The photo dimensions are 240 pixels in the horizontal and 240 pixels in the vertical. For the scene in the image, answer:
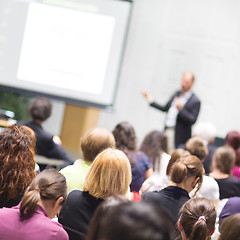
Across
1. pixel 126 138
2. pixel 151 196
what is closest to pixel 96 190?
pixel 151 196

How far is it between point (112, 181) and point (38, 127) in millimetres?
1738

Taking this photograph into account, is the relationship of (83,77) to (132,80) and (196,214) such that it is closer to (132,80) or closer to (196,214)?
(132,80)

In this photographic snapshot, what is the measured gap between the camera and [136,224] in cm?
75

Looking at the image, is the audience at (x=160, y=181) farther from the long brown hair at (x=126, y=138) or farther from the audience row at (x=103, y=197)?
the long brown hair at (x=126, y=138)

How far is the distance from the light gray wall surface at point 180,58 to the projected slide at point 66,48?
1.01 m

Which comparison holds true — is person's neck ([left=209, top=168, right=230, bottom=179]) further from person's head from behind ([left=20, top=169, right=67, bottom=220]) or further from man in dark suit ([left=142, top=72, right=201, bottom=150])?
man in dark suit ([left=142, top=72, right=201, bottom=150])

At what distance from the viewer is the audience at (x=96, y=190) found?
6.14 ft

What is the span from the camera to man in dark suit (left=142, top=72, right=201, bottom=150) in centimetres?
475

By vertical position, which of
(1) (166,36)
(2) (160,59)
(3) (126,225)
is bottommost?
(3) (126,225)

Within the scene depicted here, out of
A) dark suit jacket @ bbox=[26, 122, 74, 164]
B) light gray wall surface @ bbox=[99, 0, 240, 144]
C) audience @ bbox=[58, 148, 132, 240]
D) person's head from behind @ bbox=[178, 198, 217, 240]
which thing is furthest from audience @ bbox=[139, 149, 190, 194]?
light gray wall surface @ bbox=[99, 0, 240, 144]

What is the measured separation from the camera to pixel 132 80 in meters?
5.98

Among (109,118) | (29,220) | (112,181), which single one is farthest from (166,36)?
(29,220)

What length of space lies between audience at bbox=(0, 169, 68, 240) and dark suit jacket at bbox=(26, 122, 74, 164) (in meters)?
1.75

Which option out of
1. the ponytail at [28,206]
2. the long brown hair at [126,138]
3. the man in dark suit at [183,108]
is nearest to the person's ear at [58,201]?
the ponytail at [28,206]
